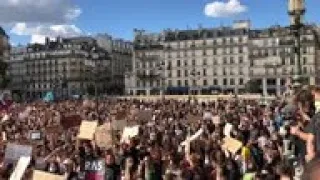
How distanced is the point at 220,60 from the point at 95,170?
114318 millimetres

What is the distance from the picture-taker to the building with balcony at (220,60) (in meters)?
120

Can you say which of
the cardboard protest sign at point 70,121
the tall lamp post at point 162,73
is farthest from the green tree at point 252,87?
the cardboard protest sign at point 70,121

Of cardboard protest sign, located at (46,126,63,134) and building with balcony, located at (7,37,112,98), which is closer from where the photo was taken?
cardboard protest sign, located at (46,126,63,134)

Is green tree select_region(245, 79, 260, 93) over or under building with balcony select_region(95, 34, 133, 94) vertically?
under

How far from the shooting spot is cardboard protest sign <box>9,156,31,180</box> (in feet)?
35.5

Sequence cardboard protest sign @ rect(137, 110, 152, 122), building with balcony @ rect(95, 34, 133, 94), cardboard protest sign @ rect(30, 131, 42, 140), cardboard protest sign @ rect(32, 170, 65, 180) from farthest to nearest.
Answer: building with balcony @ rect(95, 34, 133, 94) → cardboard protest sign @ rect(137, 110, 152, 122) → cardboard protest sign @ rect(30, 131, 42, 140) → cardboard protest sign @ rect(32, 170, 65, 180)

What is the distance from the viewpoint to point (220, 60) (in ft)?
414

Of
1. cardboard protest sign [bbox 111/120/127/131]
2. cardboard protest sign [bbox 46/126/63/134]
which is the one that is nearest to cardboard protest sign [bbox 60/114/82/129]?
cardboard protest sign [bbox 46/126/63/134]

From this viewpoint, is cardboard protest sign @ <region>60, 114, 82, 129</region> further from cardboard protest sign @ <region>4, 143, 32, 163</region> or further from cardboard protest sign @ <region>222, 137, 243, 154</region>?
cardboard protest sign @ <region>4, 143, 32, 163</region>

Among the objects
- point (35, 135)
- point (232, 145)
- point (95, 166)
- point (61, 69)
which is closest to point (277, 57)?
point (61, 69)

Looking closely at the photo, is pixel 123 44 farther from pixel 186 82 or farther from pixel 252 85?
pixel 252 85

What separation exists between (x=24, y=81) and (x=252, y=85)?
61.5 metres

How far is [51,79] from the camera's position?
6033 inches

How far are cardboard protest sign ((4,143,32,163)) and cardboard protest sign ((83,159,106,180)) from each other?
1094mm
